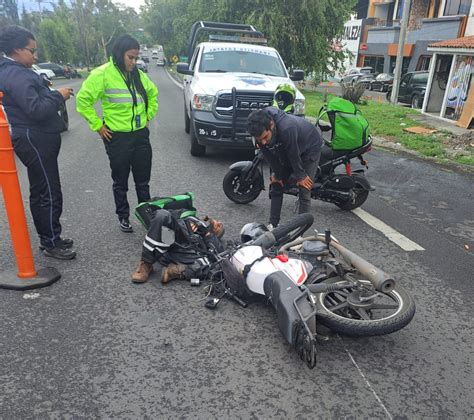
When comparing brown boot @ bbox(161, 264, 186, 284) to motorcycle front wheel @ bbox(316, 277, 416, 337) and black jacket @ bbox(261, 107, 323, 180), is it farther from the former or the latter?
→ black jacket @ bbox(261, 107, 323, 180)

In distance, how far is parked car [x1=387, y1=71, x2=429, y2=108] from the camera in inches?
→ 752

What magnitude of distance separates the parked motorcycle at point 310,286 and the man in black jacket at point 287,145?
29.1 inches

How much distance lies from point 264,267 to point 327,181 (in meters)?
2.74

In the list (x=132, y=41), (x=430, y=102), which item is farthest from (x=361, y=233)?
(x=430, y=102)

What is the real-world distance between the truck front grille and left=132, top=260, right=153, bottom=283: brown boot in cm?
469

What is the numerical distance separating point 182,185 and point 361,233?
293 cm

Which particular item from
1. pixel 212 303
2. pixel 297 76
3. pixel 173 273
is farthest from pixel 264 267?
pixel 297 76

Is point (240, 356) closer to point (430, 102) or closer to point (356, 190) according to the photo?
point (356, 190)

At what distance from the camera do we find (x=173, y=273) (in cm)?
380

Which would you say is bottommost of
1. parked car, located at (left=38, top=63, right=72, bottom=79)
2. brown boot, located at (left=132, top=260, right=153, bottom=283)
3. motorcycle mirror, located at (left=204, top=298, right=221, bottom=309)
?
parked car, located at (left=38, top=63, right=72, bottom=79)

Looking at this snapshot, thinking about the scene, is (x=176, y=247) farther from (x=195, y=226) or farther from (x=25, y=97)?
(x=25, y=97)

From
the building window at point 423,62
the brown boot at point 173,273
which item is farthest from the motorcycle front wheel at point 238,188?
the building window at point 423,62

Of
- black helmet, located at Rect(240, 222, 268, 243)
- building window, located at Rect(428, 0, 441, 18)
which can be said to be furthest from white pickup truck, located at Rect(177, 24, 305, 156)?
building window, located at Rect(428, 0, 441, 18)

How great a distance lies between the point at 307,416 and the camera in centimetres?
244
